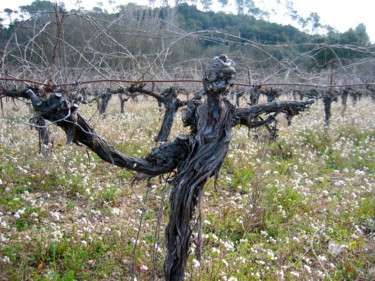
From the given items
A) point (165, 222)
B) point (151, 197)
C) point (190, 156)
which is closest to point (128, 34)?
point (190, 156)

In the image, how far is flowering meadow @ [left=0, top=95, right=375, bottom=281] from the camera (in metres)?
3.12

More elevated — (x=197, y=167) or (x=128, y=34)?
(x=128, y=34)

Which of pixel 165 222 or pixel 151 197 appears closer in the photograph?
pixel 165 222

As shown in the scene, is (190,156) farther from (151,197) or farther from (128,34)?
(151,197)

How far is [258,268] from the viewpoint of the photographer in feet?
10.8

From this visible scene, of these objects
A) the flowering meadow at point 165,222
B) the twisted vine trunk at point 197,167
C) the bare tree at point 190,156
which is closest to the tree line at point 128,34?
the bare tree at point 190,156

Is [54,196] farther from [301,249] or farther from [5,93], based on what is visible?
[301,249]

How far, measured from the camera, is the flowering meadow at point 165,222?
3.12 metres

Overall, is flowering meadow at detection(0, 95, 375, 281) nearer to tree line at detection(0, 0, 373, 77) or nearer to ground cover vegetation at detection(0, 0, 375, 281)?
ground cover vegetation at detection(0, 0, 375, 281)

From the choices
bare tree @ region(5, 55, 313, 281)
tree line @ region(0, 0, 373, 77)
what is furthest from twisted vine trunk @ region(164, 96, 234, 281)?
tree line @ region(0, 0, 373, 77)

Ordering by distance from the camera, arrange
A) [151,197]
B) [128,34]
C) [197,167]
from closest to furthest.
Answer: [197,167] < [128,34] < [151,197]

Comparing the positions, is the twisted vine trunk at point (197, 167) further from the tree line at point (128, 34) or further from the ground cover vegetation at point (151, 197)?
the tree line at point (128, 34)

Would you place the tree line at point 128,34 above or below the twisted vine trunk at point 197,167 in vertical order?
above

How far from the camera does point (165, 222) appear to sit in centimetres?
417
